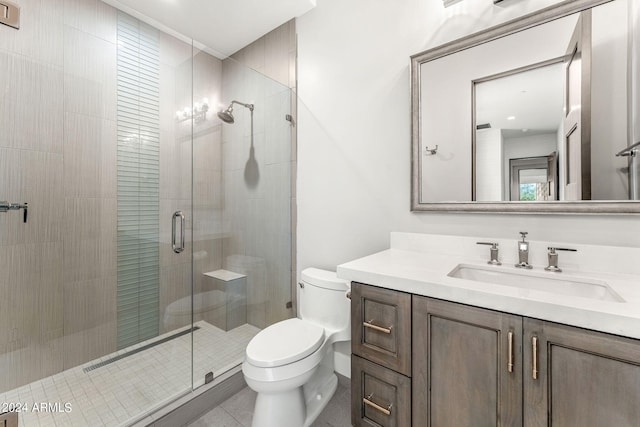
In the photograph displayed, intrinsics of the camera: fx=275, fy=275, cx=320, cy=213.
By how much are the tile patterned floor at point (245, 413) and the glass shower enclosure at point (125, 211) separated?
0.17 m

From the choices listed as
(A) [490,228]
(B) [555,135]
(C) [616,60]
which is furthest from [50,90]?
(C) [616,60]

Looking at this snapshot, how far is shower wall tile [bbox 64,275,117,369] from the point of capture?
173cm

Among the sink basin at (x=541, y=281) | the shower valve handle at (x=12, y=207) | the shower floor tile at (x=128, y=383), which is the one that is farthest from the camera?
the shower valve handle at (x=12, y=207)

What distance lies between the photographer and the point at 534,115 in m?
1.23

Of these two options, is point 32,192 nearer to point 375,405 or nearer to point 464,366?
point 375,405

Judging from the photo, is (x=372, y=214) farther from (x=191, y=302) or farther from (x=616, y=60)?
(x=191, y=302)

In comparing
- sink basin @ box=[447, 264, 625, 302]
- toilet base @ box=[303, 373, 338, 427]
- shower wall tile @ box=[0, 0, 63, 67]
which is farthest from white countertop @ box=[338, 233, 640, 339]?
shower wall tile @ box=[0, 0, 63, 67]

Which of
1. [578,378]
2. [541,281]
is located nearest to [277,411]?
[578,378]

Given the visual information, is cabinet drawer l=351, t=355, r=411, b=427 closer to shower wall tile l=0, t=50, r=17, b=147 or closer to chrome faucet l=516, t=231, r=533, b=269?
chrome faucet l=516, t=231, r=533, b=269

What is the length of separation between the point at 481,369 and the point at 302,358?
31.0 inches

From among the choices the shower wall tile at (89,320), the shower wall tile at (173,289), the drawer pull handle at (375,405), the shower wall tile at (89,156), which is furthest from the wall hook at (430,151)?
the shower wall tile at (89,320)

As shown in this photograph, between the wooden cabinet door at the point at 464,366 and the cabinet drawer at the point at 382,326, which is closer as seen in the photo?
the wooden cabinet door at the point at 464,366

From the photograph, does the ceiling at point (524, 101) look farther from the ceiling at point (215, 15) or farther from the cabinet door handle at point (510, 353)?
the ceiling at point (215, 15)

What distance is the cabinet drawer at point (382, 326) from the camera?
970 mm
